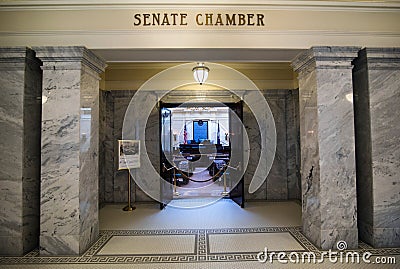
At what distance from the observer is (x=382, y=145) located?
390 cm

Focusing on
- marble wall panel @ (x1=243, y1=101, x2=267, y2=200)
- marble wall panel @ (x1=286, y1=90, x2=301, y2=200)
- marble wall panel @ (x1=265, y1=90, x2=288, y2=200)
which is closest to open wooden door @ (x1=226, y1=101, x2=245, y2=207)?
marble wall panel @ (x1=243, y1=101, x2=267, y2=200)

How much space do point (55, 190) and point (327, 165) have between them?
388 centimetres

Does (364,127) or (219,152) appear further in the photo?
(219,152)

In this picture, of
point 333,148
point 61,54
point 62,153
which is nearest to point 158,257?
point 62,153

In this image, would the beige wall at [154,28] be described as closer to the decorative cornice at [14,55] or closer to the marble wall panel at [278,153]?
the decorative cornice at [14,55]

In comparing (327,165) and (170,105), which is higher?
(170,105)

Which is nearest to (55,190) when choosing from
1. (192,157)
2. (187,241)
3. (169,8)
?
(187,241)

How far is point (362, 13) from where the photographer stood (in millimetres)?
4066

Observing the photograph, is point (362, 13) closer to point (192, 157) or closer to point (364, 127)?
point (364, 127)

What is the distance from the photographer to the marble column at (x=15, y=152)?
370 cm

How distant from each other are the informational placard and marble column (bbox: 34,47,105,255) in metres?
2.30

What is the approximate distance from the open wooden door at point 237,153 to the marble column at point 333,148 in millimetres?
2591

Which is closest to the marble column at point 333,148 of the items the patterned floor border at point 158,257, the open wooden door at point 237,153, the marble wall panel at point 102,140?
the patterned floor border at point 158,257

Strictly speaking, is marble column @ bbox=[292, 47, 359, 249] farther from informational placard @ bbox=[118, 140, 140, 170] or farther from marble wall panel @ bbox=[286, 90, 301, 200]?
informational placard @ bbox=[118, 140, 140, 170]
